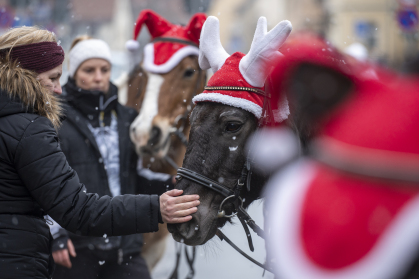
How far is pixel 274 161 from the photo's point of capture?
220cm

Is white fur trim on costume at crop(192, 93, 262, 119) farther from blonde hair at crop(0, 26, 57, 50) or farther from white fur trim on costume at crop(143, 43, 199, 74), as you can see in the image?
white fur trim on costume at crop(143, 43, 199, 74)

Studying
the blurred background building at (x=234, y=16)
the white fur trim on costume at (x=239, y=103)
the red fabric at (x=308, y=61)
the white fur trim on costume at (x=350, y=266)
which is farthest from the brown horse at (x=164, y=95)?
the blurred background building at (x=234, y=16)

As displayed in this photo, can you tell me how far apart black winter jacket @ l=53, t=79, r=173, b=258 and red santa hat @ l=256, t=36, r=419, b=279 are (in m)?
2.23

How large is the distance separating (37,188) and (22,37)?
28.7 inches

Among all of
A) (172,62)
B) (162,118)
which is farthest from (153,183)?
(172,62)

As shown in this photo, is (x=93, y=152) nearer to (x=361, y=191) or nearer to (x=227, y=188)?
(x=227, y=188)

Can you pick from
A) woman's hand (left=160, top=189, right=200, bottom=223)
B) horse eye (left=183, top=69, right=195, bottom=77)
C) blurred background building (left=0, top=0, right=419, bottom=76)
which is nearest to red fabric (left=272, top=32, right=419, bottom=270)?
woman's hand (left=160, top=189, right=200, bottom=223)

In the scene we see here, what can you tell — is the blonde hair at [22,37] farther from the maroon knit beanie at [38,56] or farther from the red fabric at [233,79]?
the red fabric at [233,79]

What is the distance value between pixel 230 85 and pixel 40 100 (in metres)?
0.92

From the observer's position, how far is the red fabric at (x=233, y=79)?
2.19m

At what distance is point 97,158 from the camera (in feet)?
10.0

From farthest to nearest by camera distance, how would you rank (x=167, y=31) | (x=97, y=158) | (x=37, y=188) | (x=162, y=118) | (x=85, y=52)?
(x=167, y=31)
(x=162, y=118)
(x=85, y=52)
(x=97, y=158)
(x=37, y=188)

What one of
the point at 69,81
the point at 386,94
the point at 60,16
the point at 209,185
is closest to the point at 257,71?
the point at 209,185

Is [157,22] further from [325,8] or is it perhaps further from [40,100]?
[325,8]
